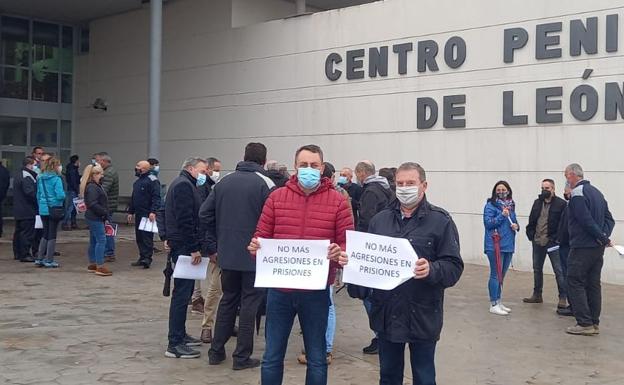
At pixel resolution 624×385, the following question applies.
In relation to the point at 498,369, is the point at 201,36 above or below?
above

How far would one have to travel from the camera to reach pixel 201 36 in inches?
775

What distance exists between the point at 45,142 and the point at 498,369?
2113cm

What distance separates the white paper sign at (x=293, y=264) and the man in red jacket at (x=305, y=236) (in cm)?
7

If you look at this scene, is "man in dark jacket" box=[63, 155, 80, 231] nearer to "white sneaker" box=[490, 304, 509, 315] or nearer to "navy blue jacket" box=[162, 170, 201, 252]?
"white sneaker" box=[490, 304, 509, 315]

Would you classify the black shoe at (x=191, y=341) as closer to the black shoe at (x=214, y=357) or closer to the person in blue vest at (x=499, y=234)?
the black shoe at (x=214, y=357)

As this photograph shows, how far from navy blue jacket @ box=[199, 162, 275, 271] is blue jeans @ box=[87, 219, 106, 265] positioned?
18.0ft

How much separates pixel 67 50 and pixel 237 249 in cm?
2121

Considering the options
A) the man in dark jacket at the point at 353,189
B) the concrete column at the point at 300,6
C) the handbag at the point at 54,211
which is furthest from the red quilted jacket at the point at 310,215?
the concrete column at the point at 300,6

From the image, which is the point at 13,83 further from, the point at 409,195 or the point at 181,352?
the point at 409,195

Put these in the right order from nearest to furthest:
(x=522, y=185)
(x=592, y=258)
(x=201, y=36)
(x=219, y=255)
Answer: (x=219, y=255) < (x=592, y=258) < (x=522, y=185) < (x=201, y=36)

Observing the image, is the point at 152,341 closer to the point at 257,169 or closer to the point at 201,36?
the point at 257,169

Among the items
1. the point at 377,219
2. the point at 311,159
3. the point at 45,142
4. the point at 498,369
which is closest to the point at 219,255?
the point at 311,159

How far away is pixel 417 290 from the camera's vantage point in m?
4.34

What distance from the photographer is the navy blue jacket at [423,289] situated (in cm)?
429
